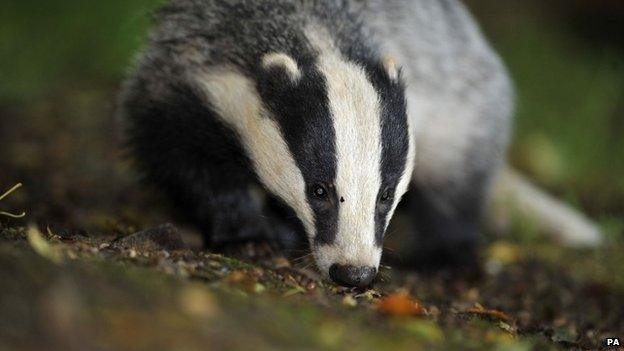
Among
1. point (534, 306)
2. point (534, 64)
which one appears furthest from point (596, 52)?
point (534, 306)

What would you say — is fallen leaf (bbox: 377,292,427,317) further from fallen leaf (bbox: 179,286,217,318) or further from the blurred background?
the blurred background

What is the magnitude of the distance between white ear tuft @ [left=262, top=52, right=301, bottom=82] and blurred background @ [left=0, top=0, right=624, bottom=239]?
1.15 m

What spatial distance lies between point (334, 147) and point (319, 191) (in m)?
0.19

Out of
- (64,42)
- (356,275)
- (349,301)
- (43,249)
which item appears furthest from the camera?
(64,42)

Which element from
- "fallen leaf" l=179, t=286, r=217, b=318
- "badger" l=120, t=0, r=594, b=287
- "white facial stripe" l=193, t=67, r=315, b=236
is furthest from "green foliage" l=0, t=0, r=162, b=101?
"fallen leaf" l=179, t=286, r=217, b=318

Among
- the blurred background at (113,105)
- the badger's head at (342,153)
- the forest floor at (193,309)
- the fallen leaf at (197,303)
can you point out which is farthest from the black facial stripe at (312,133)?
the blurred background at (113,105)

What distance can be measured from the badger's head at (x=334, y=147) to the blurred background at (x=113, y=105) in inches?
44.6

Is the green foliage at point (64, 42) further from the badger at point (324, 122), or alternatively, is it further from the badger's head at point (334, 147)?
the badger's head at point (334, 147)

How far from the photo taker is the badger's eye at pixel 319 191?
349cm

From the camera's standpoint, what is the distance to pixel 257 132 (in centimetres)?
375

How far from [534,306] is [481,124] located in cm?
132

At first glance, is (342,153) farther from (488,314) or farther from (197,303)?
(197,303)

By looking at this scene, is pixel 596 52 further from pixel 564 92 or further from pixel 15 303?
pixel 15 303

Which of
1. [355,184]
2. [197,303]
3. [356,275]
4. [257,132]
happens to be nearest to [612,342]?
[356,275]
